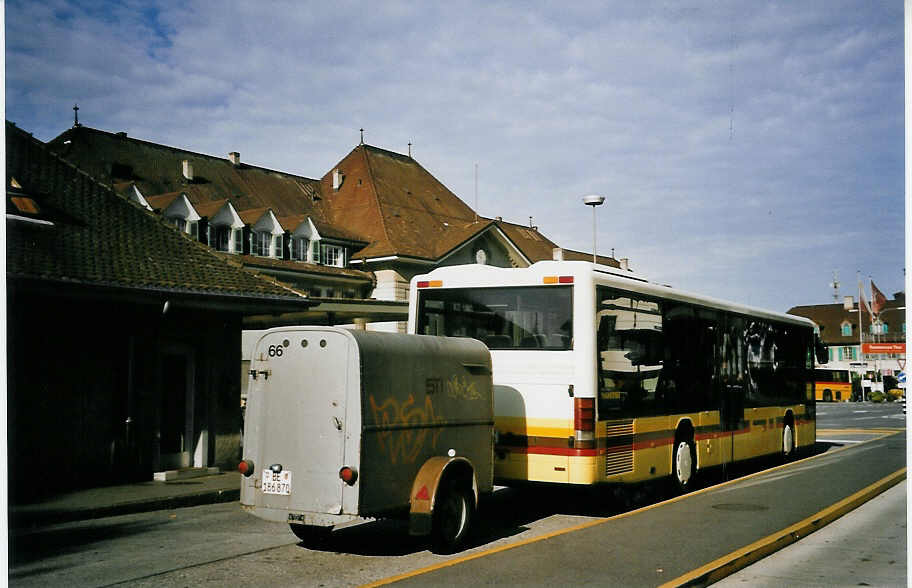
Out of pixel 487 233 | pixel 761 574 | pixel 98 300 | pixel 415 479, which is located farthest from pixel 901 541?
pixel 487 233

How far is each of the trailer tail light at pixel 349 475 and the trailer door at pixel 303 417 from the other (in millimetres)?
88

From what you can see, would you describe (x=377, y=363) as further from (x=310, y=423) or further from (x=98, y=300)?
(x=98, y=300)

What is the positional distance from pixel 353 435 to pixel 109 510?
5586 mm

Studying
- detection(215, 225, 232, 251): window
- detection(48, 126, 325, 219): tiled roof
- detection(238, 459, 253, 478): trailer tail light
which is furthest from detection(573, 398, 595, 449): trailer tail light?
detection(215, 225, 232, 251): window

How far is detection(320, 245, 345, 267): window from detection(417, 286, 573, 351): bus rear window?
3599cm

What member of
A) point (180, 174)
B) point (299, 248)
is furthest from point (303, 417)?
point (180, 174)

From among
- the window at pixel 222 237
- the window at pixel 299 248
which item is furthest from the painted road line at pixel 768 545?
the window at pixel 299 248

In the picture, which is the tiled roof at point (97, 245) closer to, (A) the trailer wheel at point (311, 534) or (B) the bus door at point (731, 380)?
(A) the trailer wheel at point (311, 534)

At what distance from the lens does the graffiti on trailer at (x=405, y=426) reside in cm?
820

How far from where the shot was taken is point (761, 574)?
7.93 m

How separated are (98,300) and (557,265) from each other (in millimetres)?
7465

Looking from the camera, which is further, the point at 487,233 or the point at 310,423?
the point at 487,233

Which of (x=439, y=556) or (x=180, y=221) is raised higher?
(x=180, y=221)

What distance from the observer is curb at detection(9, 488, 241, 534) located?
10.9 metres
